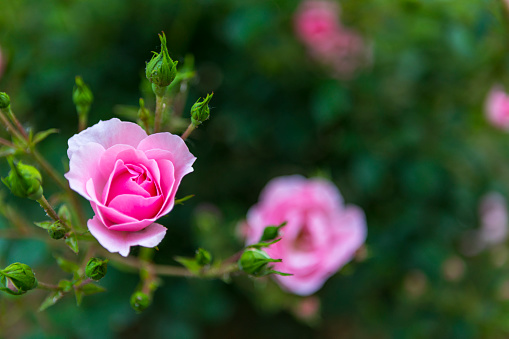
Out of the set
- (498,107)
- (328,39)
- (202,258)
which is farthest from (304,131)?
(202,258)

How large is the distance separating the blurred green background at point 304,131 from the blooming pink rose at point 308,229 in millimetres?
186

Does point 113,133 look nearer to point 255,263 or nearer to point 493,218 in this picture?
point 255,263

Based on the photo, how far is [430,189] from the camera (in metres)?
1.16

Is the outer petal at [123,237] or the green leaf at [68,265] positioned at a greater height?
the outer petal at [123,237]

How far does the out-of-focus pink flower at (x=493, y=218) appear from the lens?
1.41 metres

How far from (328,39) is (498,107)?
50cm

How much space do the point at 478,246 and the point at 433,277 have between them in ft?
1.61

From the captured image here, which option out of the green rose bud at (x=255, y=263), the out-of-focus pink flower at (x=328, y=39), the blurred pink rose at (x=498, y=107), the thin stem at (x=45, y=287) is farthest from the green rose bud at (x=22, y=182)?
the blurred pink rose at (x=498, y=107)

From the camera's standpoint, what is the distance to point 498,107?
126 cm

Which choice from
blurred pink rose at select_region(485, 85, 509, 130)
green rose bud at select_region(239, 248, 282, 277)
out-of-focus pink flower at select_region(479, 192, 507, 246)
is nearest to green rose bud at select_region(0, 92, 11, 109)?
green rose bud at select_region(239, 248, 282, 277)

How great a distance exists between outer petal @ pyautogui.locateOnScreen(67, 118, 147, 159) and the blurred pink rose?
3.50 feet

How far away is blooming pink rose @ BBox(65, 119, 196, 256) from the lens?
1.45 feet

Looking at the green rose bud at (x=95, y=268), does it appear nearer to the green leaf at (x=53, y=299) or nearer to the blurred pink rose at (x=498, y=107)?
the green leaf at (x=53, y=299)

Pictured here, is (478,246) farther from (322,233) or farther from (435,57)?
(322,233)
